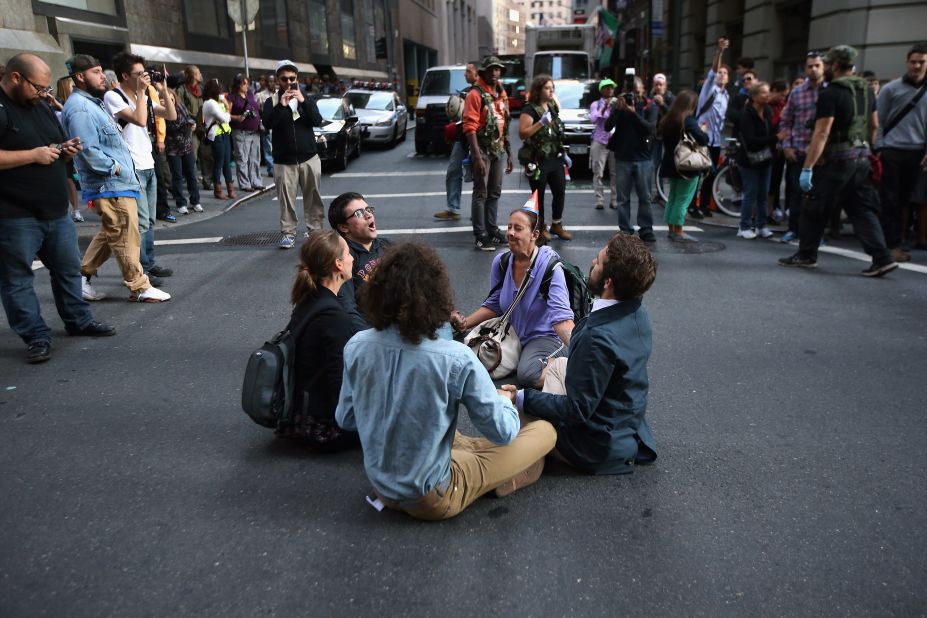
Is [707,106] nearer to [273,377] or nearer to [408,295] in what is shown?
[273,377]

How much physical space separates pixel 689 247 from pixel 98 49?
44.4 ft

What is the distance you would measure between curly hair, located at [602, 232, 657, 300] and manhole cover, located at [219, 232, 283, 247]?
22.1 feet

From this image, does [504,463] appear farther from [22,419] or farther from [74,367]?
[74,367]

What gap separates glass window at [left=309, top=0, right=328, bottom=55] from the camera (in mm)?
31748

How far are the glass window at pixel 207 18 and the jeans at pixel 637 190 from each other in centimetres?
1561

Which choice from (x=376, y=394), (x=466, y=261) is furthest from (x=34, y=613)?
(x=466, y=261)

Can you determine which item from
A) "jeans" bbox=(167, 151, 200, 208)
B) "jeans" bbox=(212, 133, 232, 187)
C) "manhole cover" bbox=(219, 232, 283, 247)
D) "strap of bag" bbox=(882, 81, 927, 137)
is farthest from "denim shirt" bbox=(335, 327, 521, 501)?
"jeans" bbox=(212, 133, 232, 187)

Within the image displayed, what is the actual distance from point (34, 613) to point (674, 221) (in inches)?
303

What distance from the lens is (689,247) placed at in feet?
28.5

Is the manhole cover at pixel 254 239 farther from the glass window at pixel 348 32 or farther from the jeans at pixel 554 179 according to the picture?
the glass window at pixel 348 32

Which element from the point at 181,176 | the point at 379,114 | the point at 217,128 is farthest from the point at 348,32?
the point at 181,176

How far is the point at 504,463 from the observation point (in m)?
3.22

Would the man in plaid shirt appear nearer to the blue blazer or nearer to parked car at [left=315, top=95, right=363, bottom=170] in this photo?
the blue blazer

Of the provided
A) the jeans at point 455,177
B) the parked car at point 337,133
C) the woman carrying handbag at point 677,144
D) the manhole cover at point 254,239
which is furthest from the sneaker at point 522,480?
the parked car at point 337,133
